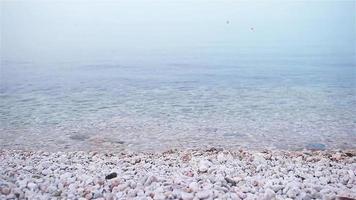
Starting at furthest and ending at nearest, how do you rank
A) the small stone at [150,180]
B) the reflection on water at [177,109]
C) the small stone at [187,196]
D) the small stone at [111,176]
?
the reflection on water at [177,109] < the small stone at [111,176] < the small stone at [150,180] < the small stone at [187,196]

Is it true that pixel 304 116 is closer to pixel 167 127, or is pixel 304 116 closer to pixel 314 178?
pixel 167 127

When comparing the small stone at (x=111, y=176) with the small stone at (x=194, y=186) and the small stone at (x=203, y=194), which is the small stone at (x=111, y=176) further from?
the small stone at (x=203, y=194)

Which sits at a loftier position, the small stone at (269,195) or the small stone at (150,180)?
the small stone at (150,180)

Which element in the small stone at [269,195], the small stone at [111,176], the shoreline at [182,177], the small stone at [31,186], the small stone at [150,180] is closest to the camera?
the small stone at [269,195]

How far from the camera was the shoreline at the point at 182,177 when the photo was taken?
5.04m

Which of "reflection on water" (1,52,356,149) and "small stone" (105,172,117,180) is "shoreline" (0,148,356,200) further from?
"reflection on water" (1,52,356,149)

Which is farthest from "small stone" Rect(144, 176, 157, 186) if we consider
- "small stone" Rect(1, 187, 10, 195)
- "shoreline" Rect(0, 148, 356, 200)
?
"small stone" Rect(1, 187, 10, 195)

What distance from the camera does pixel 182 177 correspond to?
578cm

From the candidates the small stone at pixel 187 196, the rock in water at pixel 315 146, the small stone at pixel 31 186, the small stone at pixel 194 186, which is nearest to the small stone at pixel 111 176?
the small stone at pixel 31 186

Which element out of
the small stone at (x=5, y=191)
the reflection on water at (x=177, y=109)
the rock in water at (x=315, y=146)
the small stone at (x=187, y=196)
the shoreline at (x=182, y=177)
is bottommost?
the rock in water at (x=315, y=146)

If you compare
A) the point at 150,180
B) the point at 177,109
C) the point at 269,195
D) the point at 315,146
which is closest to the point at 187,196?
the point at 150,180

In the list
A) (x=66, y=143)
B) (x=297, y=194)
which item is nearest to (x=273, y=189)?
(x=297, y=194)

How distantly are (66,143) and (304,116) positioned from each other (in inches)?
304

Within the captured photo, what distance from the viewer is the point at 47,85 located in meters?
20.4
